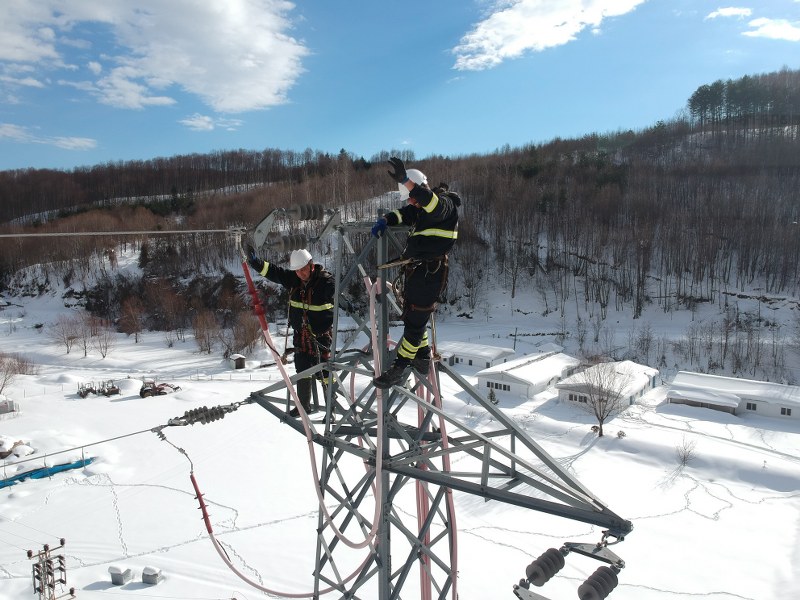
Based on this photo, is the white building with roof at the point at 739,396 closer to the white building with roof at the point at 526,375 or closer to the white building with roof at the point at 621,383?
the white building with roof at the point at 621,383

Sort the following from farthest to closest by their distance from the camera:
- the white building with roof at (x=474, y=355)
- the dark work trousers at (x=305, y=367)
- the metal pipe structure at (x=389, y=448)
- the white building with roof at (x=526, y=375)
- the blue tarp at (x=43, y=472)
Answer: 1. the white building with roof at (x=474, y=355)
2. the white building with roof at (x=526, y=375)
3. the blue tarp at (x=43, y=472)
4. the dark work trousers at (x=305, y=367)
5. the metal pipe structure at (x=389, y=448)

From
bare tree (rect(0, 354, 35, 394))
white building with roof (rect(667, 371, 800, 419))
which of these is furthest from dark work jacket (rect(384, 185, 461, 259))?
bare tree (rect(0, 354, 35, 394))

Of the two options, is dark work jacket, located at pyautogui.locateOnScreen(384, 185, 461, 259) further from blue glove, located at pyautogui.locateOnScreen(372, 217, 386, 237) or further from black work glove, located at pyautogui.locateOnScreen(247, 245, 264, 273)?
black work glove, located at pyautogui.locateOnScreen(247, 245, 264, 273)

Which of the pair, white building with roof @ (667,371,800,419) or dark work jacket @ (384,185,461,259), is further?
white building with roof @ (667,371,800,419)

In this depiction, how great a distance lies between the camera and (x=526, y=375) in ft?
91.5

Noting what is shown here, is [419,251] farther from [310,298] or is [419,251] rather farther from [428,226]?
[310,298]

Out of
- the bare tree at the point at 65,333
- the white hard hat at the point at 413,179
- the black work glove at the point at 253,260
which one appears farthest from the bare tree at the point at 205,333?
the white hard hat at the point at 413,179

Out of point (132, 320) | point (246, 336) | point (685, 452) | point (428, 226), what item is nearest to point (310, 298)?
point (428, 226)

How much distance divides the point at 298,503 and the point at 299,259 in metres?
11.4

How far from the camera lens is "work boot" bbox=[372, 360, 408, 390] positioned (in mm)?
4992

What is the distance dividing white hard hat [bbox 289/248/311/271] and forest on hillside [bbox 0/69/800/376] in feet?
128

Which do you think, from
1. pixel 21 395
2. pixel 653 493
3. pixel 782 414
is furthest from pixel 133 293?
pixel 782 414

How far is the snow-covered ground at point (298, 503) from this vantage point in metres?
12.4

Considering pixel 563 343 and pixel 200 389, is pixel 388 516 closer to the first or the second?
pixel 200 389
